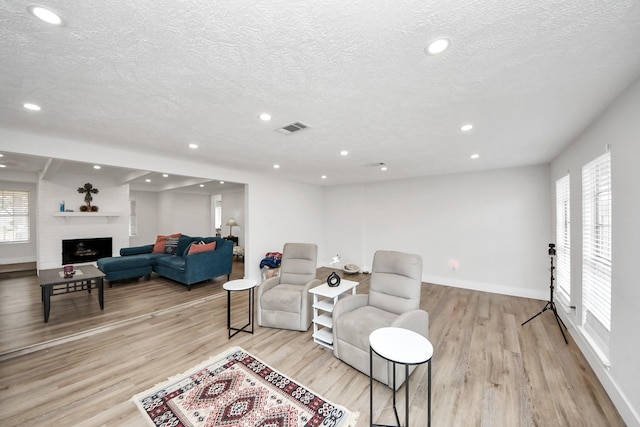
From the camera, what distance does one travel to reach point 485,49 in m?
1.33

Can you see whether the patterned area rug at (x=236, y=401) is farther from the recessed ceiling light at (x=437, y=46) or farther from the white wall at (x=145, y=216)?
the white wall at (x=145, y=216)

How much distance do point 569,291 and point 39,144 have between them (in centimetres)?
684

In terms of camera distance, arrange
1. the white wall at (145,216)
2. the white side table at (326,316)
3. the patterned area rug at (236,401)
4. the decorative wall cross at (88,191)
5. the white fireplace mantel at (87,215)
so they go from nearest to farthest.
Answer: the patterned area rug at (236,401) → the white side table at (326,316) → the white fireplace mantel at (87,215) → the decorative wall cross at (88,191) → the white wall at (145,216)

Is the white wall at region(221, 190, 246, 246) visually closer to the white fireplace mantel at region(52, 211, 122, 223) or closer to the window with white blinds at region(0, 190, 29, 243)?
the white fireplace mantel at region(52, 211, 122, 223)

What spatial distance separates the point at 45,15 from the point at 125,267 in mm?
5330

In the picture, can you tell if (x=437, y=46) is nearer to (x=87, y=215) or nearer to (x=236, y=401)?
(x=236, y=401)

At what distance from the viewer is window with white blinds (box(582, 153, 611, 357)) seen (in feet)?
7.12

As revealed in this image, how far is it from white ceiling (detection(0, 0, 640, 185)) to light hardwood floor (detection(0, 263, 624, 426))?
96.5 inches

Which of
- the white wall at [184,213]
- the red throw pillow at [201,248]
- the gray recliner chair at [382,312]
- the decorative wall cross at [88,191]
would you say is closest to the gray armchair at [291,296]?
the gray recliner chair at [382,312]

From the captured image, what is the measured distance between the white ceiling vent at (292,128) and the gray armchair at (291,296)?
5.64 ft

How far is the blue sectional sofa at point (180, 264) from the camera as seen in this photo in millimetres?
4852

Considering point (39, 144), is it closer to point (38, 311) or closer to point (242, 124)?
point (242, 124)

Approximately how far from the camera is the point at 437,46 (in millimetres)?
1306

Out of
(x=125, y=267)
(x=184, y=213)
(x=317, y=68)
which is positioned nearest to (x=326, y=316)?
(x=317, y=68)
